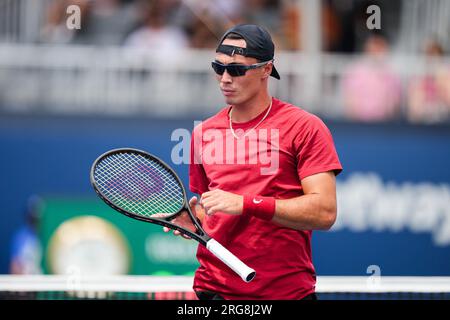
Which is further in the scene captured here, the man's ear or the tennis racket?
the tennis racket

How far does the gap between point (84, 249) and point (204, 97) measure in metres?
2.14

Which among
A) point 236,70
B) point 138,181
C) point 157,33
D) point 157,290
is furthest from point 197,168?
point 157,33

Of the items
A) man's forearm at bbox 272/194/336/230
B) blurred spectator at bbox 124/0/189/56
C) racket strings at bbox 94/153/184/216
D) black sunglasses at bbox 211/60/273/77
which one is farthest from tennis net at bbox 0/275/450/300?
blurred spectator at bbox 124/0/189/56

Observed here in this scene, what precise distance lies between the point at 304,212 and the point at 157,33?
24.7 feet

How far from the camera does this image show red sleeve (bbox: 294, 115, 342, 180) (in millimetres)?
4891

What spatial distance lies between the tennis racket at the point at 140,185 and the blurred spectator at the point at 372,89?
20.7 ft

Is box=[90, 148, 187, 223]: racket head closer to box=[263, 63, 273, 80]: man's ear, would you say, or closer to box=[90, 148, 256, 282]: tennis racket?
box=[90, 148, 256, 282]: tennis racket

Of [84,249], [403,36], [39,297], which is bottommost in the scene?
[84,249]

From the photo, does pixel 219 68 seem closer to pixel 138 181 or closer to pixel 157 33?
pixel 138 181

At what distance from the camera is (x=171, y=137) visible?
11281 mm

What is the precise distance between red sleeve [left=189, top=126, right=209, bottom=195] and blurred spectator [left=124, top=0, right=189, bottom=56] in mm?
6716
